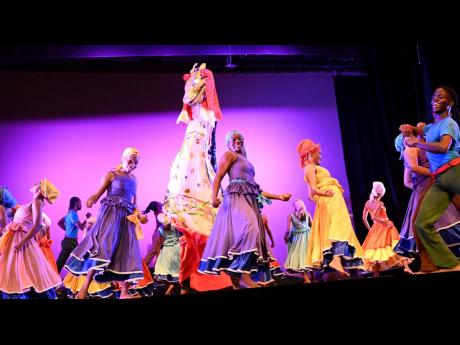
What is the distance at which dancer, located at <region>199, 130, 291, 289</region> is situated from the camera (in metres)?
6.27

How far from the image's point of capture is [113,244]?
6.82 m

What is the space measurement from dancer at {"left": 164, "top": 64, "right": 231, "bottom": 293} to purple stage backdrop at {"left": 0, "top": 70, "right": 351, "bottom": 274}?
2999 mm

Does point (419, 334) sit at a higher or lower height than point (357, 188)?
lower

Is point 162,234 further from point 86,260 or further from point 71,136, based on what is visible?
point 71,136

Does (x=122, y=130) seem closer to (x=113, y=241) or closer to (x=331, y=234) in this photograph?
(x=113, y=241)

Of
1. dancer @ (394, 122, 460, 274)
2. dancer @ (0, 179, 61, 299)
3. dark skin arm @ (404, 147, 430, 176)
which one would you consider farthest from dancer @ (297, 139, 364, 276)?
dancer @ (0, 179, 61, 299)

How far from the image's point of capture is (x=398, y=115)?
11.1 meters

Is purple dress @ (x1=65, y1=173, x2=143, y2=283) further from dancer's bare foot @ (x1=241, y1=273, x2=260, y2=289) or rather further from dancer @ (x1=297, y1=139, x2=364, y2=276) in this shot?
dancer @ (x1=297, y1=139, x2=364, y2=276)

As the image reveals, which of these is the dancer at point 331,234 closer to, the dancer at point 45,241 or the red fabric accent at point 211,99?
the red fabric accent at point 211,99

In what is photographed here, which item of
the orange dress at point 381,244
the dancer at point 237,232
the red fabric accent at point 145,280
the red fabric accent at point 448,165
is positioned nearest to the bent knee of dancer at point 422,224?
the red fabric accent at point 448,165

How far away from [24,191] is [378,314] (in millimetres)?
7735

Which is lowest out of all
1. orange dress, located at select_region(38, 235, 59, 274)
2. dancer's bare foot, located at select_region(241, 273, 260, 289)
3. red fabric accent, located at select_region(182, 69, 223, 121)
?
dancer's bare foot, located at select_region(241, 273, 260, 289)

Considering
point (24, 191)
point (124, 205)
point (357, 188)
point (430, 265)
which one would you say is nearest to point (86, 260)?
point (124, 205)

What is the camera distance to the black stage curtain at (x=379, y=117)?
1104 cm
